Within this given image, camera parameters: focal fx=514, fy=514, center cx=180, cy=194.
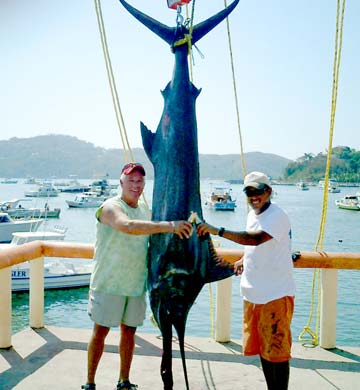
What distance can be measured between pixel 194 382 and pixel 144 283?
2.35ft

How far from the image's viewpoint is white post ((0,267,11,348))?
328cm

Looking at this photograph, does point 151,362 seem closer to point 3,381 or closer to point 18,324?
point 3,381

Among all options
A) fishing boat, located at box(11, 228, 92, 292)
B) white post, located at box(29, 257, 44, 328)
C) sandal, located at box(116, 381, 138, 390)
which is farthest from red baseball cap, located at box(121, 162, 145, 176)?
fishing boat, located at box(11, 228, 92, 292)

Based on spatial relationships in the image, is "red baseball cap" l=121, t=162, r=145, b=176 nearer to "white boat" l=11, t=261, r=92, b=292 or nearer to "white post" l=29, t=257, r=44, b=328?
"white post" l=29, t=257, r=44, b=328

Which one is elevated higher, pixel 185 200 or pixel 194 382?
pixel 185 200

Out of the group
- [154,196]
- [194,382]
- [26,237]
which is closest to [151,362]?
[194,382]

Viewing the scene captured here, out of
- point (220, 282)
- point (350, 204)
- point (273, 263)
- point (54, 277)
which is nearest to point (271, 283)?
point (273, 263)

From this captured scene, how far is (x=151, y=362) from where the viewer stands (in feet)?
10.3

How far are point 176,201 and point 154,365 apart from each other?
128 centimetres

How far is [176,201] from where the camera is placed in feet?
7.50

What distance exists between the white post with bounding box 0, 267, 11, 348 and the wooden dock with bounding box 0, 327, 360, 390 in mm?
70

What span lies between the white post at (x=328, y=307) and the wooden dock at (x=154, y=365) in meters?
0.08

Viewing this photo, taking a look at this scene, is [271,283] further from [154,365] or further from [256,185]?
[154,365]

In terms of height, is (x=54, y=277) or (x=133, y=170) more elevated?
(x=133, y=170)
